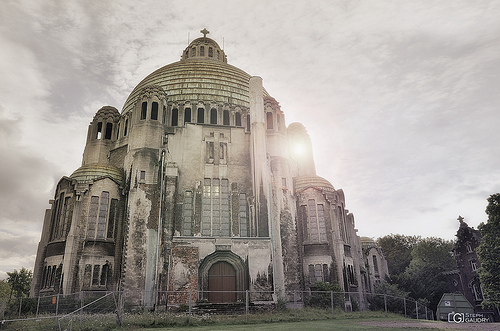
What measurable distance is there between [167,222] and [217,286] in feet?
19.4

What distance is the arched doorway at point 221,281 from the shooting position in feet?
83.6

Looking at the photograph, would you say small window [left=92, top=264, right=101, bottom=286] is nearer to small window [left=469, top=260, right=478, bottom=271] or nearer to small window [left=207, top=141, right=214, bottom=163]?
small window [left=207, top=141, right=214, bottom=163]

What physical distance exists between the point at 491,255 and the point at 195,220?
21.3 m

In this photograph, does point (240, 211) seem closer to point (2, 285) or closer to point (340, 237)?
point (340, 237)

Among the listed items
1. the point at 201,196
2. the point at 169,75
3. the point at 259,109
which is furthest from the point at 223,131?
the point at 169,75

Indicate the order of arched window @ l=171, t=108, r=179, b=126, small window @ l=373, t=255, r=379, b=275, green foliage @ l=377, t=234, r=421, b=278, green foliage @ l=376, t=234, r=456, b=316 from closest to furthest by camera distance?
1. green foliage @ l=376, t=234, r=456, b=316
2. arched window @ l=171, t=108, r=179, b=126
3. small window @ l=373, t=255, r=379, b=275
4. green foliage @ l=377, t=234, r=421, b=278

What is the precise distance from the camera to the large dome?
3691 centimetres

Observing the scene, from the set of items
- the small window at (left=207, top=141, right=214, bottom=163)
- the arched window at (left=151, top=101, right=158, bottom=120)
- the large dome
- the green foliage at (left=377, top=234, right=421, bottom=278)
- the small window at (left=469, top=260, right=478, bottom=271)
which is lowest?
the small window at (left=469, top=260, right=478, bottom=271)

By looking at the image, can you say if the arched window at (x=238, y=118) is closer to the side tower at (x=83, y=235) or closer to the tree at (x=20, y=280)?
the side tower at (x=83, y=235)

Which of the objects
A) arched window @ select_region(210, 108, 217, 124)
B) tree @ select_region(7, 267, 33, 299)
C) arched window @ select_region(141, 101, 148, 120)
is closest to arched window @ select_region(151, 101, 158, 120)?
arched window @ select_region(141, 101, 148, 120)

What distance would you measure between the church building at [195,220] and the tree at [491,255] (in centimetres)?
865

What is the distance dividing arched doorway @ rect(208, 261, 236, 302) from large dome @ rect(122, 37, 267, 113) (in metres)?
17.4

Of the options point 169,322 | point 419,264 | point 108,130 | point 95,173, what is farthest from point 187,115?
point 419,264

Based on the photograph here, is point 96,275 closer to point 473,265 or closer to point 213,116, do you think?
point 213,116
